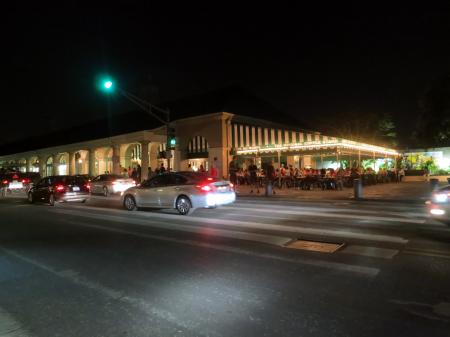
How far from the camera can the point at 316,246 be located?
775 cm

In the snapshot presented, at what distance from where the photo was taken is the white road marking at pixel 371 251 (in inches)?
271

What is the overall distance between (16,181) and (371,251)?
29.1 m

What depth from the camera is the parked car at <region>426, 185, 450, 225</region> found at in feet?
26.6

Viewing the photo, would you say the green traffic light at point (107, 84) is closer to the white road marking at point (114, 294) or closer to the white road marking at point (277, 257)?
the white road marking at point (277, 257)

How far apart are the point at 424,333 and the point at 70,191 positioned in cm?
1736

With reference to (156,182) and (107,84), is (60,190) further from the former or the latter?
(156,182)

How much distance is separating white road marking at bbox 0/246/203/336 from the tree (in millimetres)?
24452

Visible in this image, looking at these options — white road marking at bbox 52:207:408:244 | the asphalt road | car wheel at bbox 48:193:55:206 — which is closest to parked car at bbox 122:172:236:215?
white road marking at bbox 52:207:408:244

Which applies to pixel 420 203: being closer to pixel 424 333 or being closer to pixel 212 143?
pixel 424 333

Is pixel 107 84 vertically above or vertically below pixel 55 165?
above

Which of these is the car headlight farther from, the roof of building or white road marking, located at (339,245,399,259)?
the roof of building

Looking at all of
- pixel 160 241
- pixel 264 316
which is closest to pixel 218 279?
pixel 264 316

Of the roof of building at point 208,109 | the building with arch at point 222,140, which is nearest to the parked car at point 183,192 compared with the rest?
the building with arch at point 222,140

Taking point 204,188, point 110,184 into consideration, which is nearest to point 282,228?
point 204,188
